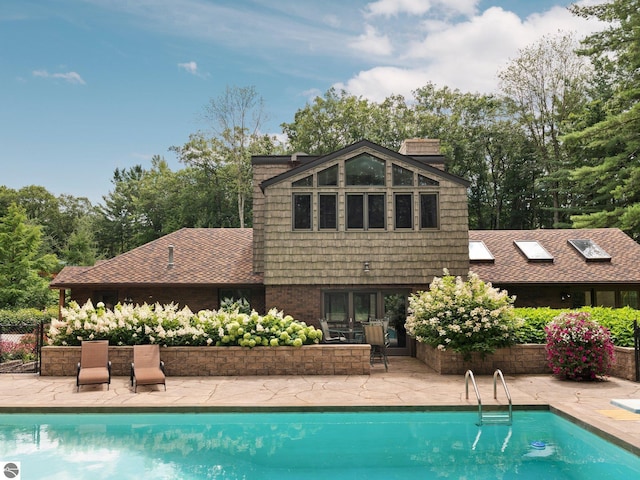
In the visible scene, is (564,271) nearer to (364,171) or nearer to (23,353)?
(364,171)

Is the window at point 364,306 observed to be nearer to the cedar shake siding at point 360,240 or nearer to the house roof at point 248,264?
the cedar shake siding at point 360,240

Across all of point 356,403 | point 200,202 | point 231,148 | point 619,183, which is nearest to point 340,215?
point 356,403

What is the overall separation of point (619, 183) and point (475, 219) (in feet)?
39.6

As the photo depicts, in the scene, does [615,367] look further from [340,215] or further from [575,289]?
[340,215]

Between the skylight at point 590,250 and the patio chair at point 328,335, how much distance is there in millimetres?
9125

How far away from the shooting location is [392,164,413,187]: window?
49.6 feet

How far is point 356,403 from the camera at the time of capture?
30.0ft

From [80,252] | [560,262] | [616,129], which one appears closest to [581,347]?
[560,262]

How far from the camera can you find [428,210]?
15078 millimetres

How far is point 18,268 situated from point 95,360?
20389mm

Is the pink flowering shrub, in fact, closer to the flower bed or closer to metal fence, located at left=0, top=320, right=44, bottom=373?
the flower bed

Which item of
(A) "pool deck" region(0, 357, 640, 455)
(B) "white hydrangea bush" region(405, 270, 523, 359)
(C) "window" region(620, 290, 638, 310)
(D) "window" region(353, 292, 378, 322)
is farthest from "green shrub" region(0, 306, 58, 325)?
(C) "window" region(620, 290, 638, 310)

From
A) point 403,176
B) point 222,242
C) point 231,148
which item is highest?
point 231,148

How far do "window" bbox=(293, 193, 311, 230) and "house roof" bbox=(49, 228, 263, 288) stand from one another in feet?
8.14
